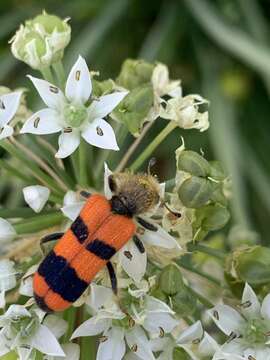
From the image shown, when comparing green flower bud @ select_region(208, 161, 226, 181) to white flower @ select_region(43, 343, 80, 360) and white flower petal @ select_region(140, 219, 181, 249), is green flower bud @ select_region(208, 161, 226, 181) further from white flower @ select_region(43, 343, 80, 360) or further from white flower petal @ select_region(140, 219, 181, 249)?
white flower @ select_region(43, 343, 80, 360)

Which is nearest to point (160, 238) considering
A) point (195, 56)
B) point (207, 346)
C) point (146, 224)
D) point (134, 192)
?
point (146, 224)

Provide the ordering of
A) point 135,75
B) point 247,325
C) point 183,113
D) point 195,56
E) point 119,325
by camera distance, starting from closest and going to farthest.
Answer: point 119,325
point 247,325
point 183,113
point 135,75
point 195,56

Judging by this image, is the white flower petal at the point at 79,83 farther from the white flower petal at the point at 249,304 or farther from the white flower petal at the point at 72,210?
the white flower petal at the point at 249,304

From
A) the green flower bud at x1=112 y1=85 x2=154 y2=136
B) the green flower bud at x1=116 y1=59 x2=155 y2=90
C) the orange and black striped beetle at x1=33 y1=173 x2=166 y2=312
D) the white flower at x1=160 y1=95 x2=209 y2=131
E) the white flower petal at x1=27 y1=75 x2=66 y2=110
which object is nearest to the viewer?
the orange and black striped beetle at x1=33 y1=173 x2=166 y2=312

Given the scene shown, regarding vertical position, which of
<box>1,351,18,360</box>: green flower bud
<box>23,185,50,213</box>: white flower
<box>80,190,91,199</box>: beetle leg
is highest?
<box>80,190,91,199</box>: beetle leg

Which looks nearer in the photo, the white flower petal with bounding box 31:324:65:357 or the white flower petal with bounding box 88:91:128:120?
the white flower petal with bounding box 31:324:65:357

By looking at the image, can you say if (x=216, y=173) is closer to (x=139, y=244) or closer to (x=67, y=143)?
(x=139, y=244)

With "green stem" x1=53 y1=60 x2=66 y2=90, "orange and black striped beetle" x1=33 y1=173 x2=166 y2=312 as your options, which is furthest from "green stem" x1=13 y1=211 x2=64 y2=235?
"green stem" x1=53 y1=60 x2=66 y2=90

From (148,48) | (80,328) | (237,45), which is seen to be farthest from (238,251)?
(148,48)
